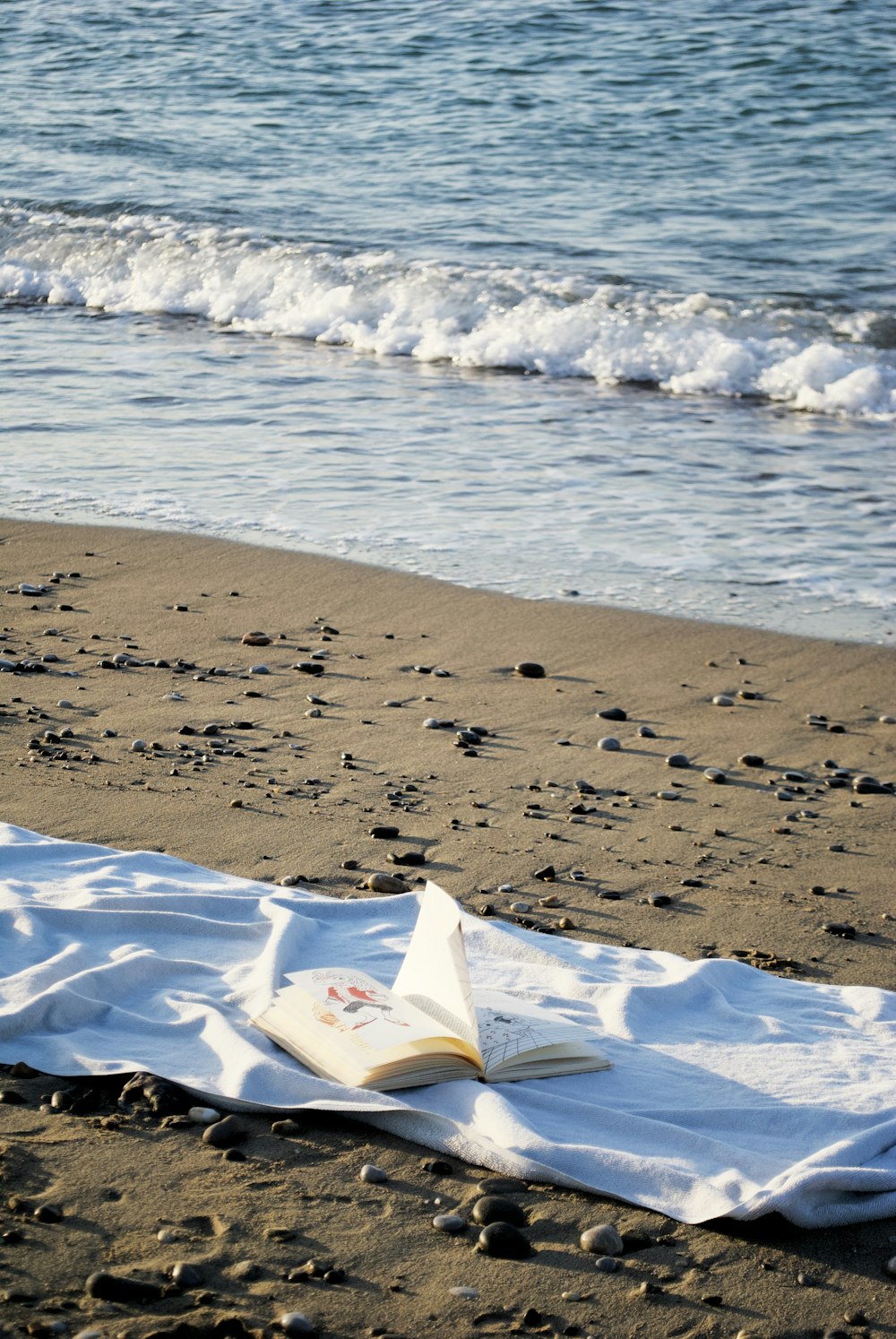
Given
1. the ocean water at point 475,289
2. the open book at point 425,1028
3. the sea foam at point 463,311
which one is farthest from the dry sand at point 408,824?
the sea foam at point 463,311

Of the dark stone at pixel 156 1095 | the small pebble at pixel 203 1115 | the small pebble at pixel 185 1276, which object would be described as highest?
the small pebble at pixel 185 1276

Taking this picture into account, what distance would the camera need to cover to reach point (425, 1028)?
2.91 meters

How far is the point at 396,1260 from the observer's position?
94.8 inches

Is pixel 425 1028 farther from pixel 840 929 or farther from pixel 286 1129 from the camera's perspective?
pixel 840 929

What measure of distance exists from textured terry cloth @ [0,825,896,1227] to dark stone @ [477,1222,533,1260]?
0.65 ft

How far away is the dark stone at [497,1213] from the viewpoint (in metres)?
2.50

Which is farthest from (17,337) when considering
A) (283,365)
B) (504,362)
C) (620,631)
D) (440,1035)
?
(440,1035)

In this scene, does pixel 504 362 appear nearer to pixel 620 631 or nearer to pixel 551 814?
pixel 620 631

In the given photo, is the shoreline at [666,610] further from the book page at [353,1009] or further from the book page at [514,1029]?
the book page at [353,1009]

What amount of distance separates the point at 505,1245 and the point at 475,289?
10186 millimetres

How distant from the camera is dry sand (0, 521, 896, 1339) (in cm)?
235

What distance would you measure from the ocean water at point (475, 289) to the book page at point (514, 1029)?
3043mm

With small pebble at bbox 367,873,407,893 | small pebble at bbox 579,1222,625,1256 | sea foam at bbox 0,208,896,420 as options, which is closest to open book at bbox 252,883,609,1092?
small pebble at bbox 579,1222,625,1256

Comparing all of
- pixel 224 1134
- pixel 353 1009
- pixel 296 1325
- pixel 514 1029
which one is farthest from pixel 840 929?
pixel 296 1325
